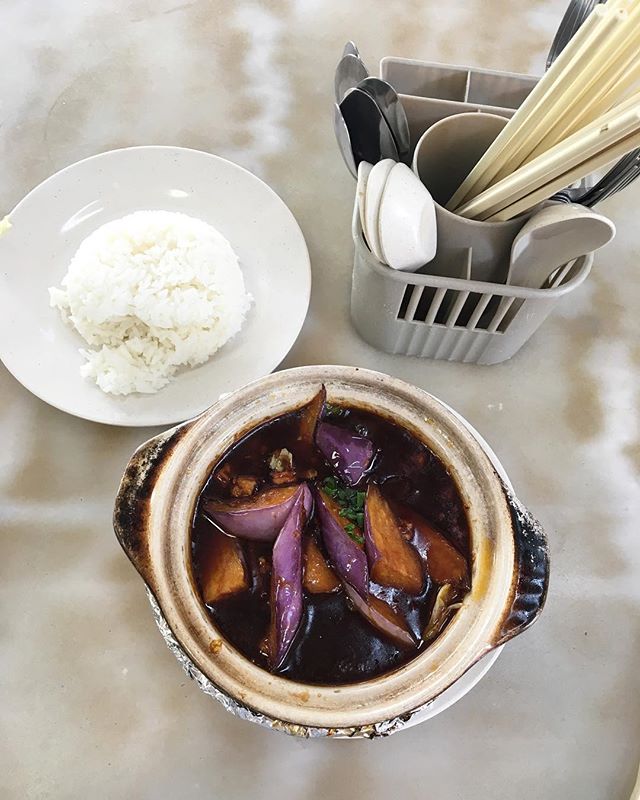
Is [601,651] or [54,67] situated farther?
[54,67]

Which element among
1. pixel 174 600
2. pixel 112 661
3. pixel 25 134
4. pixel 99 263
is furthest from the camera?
pixel 25 134

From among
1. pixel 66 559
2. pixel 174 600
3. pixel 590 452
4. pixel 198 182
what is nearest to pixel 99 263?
pixel 198 182

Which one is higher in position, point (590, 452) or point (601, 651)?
point (590, 452)

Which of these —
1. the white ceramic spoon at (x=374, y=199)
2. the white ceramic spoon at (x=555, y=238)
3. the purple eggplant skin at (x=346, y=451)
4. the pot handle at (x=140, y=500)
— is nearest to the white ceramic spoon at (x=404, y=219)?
the white ceramic spoon at (x=374, y=199)

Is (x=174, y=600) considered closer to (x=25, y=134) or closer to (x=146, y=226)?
(x=146, y=226)

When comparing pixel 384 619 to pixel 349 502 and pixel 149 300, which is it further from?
pixel 149 300
